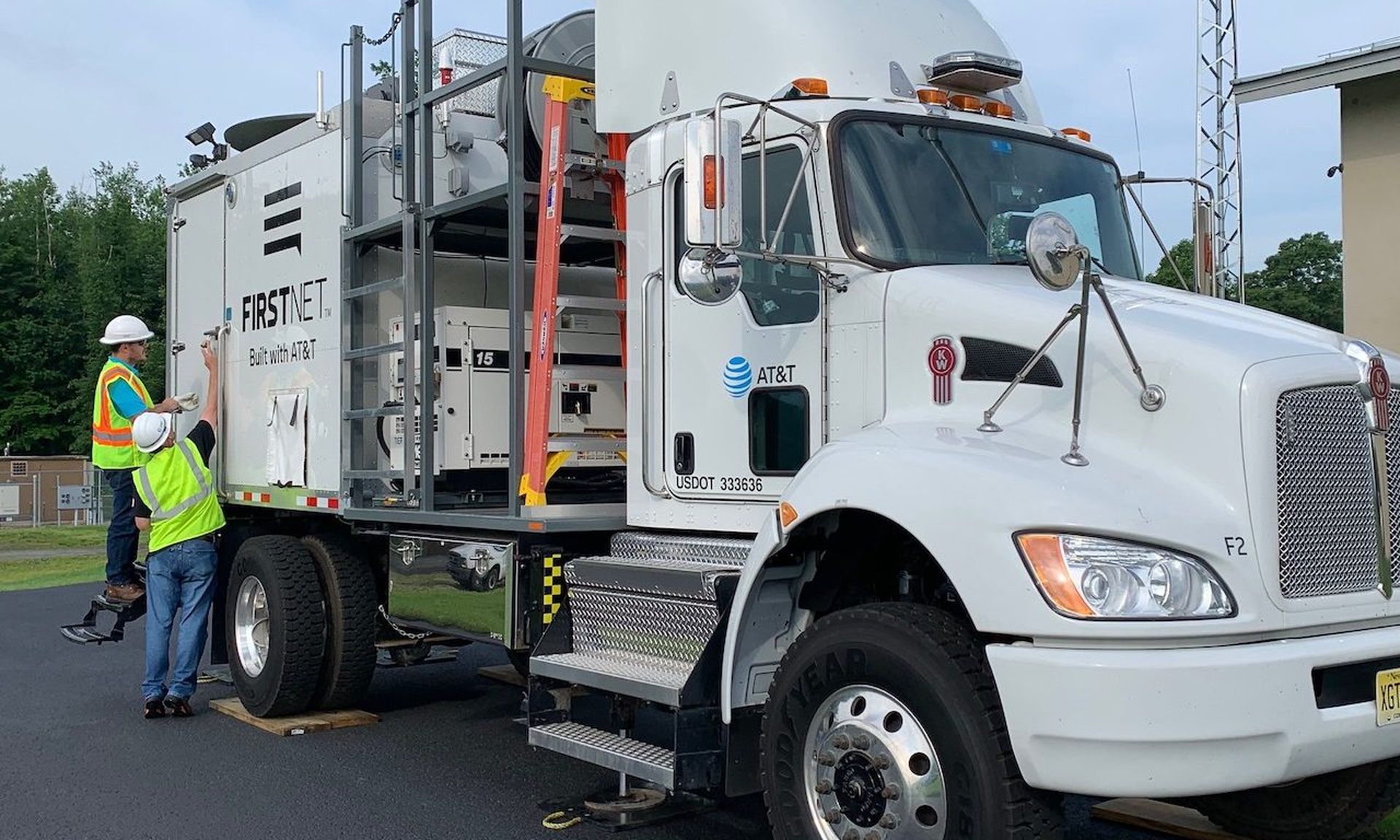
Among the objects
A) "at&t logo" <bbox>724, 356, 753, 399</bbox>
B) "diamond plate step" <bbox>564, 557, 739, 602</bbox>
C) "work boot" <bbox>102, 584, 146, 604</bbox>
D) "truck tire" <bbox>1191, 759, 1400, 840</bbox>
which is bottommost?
"truck tire" <bbox>1191, 759, 1400, 840</bbox>

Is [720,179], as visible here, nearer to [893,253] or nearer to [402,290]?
[893,253]

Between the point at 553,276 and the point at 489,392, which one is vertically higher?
the point at 553,276

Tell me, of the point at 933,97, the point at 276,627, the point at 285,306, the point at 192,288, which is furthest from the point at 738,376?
the point at 192,288

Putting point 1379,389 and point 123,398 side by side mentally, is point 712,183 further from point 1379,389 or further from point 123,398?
point 123,398

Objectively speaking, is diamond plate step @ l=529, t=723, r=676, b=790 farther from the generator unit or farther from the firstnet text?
the firstnet text

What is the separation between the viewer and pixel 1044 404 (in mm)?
4082

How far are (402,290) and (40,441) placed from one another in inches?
1984

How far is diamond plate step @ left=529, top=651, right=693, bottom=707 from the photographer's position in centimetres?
479

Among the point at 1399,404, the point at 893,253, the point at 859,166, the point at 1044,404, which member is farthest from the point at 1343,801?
the point at 859,166

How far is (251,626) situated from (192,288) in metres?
2.58

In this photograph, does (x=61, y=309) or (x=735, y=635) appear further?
(x=61, y=309)

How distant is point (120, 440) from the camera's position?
879 cm

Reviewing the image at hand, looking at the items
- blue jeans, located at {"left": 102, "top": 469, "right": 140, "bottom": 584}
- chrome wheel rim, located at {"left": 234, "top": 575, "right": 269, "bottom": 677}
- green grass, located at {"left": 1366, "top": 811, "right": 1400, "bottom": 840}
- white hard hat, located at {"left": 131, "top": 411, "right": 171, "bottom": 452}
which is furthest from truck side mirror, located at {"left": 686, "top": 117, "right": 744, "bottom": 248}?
blue jeans, located at {"left": 102, "top": 469, "right": 140, "bottom": 584}

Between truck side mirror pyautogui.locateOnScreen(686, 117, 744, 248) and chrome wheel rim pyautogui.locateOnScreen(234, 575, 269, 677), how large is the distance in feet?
16.1
